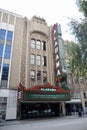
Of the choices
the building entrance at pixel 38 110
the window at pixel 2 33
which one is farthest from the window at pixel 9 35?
the building entrance at pixel 38 110

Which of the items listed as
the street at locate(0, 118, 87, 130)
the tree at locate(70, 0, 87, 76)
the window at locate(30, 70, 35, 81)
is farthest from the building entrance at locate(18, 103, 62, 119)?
the tree at locate(70, 0, 87, 76)

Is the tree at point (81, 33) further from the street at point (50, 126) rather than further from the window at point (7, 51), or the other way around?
the window at point (7, 51)

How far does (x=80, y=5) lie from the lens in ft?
36.3

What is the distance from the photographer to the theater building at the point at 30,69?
65.9ft

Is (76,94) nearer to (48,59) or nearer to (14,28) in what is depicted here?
(48,59)

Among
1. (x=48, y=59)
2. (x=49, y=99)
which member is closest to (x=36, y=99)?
(x=49, y=99)

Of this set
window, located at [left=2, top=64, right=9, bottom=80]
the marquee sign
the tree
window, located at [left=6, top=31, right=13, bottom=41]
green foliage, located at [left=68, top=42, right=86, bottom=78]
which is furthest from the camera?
window, located at [left=6, top=31, right=13, bottom=41]

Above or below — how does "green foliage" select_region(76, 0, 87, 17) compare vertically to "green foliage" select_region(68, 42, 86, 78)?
above

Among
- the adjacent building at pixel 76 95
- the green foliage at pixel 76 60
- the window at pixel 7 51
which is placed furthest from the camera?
the adjacent building at pixel 76 95

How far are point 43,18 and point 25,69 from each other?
1480 centimetres

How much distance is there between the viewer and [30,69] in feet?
79.5

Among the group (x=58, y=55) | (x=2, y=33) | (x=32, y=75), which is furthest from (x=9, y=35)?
(x=58, y=55)

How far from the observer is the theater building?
65.9 feet

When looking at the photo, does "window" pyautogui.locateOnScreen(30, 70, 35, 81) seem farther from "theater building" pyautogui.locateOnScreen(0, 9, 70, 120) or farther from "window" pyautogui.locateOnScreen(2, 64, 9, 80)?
"window" pyautogui.locateOnScreen(2, 64, 9, 80)
